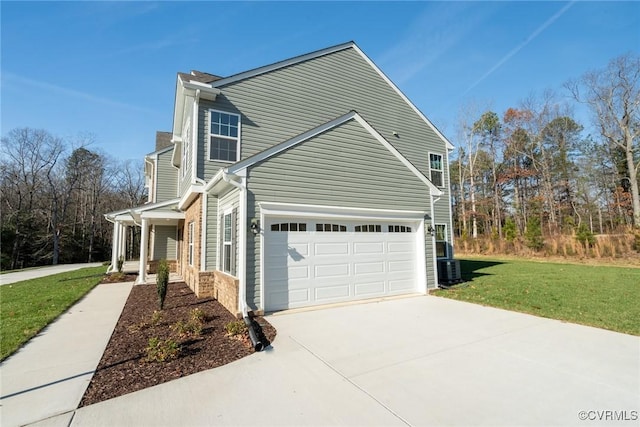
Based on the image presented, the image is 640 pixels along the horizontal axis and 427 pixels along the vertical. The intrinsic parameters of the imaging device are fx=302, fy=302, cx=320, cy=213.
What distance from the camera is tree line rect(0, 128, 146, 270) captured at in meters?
25.4

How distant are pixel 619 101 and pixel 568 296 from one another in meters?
26.8

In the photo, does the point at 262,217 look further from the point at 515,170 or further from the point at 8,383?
the point at 515,170

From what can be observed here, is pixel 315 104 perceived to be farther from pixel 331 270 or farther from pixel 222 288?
pixel 222 288

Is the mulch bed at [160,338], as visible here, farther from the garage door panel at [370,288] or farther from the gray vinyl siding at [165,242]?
the gray vinyl siding at [165,242]

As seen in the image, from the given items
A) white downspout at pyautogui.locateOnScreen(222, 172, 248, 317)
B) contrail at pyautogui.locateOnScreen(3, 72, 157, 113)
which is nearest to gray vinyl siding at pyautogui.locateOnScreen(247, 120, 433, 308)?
white downspout at pyautogui.locateOnScreen(222, 172, 248, 317)

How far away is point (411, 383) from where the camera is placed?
3.47m

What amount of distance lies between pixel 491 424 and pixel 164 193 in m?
16.6

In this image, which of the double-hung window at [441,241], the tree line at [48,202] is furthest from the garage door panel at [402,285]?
the tree line at [48,202]

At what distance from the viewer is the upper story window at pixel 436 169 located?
14.0 meters

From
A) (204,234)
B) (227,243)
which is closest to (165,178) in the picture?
(204,234)

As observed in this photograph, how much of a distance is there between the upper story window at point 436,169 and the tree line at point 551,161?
54.6ft

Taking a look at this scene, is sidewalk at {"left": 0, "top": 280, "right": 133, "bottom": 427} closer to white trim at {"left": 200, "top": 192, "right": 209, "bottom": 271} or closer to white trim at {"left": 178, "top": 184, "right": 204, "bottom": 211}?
white trim at {"left": 200, "top": 192, "right": 209, "bottom": 271}

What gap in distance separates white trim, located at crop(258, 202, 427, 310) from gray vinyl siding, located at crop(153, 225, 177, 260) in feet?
36.4

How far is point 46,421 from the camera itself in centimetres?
282
